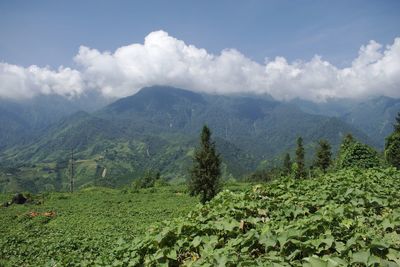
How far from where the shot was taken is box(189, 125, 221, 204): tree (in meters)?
38.2

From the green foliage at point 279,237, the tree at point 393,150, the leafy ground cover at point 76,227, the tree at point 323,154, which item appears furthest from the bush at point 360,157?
the green foliage at point 279,237

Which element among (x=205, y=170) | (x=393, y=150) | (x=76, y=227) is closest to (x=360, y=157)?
(x=205, y=170)

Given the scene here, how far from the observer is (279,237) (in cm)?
675

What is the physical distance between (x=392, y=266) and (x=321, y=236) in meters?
1.56

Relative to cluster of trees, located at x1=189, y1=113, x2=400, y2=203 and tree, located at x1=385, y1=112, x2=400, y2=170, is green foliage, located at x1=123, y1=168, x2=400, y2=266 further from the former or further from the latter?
tree, located at x1=385, y1=112, x2=400, y2=170

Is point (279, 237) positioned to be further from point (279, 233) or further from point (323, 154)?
point (323, 154)

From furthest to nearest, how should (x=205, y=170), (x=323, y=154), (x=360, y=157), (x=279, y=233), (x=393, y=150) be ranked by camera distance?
(x=323, y=154) < (x=393, y=150) < (x=360, y=157) < (x=205, y=170) < (x=279, y=233)

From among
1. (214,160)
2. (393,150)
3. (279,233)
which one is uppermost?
(279,233)

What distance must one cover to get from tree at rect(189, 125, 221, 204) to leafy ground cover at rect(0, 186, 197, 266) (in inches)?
142

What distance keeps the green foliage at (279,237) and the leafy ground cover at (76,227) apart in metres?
1.35

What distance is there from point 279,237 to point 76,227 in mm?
31664

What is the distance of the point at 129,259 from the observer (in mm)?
7453

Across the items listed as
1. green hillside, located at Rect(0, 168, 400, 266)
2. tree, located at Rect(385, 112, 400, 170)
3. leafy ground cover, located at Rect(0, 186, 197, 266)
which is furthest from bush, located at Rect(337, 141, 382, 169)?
green hillside, located at Rect(0, 168, 400, 266)

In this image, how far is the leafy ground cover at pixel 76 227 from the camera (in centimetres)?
1835
